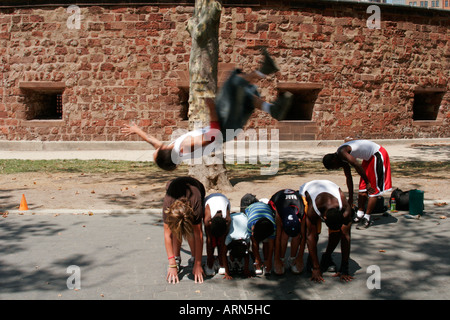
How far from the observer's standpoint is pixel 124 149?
51.5 feet

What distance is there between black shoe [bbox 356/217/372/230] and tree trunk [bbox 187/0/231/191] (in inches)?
121

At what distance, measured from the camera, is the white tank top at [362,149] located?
653 cm

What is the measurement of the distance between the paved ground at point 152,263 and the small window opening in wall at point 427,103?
12343mm

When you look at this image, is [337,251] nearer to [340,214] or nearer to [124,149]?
[340,214]

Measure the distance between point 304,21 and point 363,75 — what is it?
9.23 ft

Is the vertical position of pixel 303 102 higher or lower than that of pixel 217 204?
higher

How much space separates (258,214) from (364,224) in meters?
2.41

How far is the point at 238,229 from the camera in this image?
4.75 meters

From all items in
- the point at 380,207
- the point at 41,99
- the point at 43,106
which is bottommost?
the point at 380,207

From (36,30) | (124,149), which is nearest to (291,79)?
(124,149)

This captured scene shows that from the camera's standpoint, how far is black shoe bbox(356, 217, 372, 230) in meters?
6.43

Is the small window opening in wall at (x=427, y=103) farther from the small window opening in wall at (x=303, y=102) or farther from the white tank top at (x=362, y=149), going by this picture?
the white tank top at (x=362, y=149)
